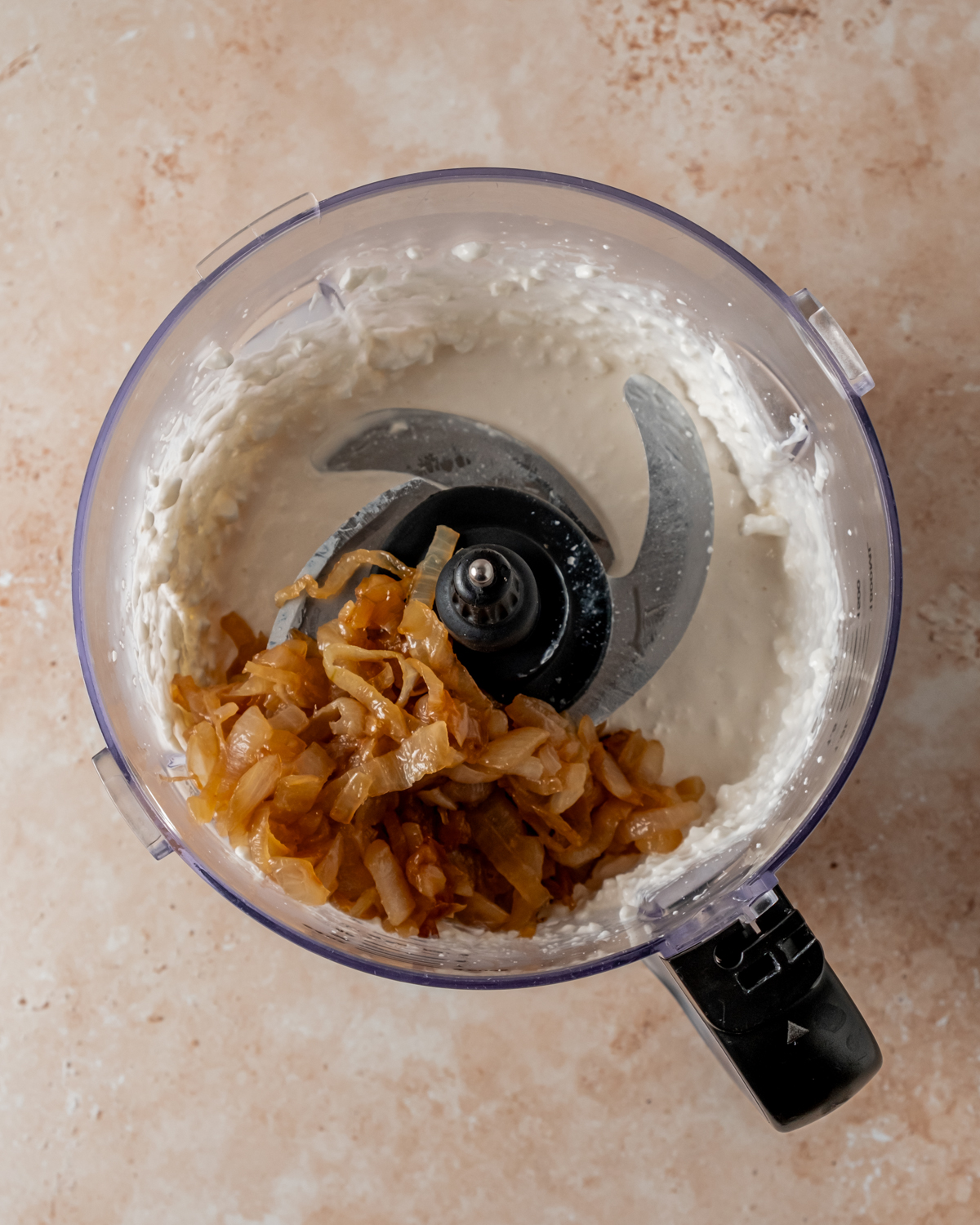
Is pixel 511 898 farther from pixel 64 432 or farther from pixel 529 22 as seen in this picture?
pixel 529 22

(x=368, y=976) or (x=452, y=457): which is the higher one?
(x=452, y=457)

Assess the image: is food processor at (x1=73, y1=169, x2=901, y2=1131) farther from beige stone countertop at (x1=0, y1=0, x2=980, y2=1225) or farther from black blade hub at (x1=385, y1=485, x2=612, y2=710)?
beige stone countertop at (x1=0, y1=0, x2=980, y2=1225)

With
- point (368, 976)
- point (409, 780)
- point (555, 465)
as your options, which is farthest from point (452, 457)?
point (368, 976)

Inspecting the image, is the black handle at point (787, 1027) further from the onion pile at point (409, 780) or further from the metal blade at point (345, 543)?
the metal blade at point (345, 543)

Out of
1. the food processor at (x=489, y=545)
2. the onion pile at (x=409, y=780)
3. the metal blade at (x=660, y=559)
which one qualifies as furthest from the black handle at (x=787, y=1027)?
the metal blade at (x=660, y=559)

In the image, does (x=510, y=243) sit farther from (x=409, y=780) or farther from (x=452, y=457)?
(x=409, y=780)
